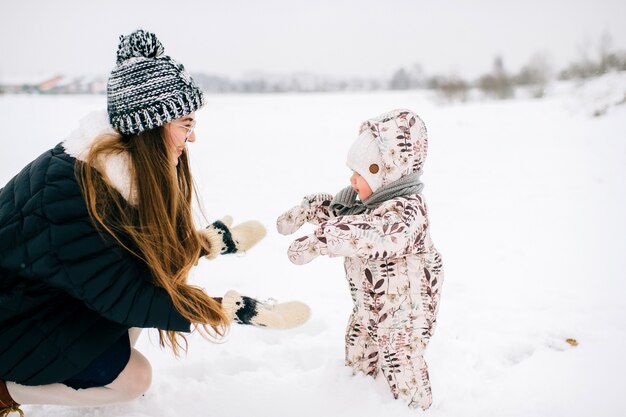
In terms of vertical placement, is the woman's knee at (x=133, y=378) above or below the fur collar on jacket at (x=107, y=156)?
below

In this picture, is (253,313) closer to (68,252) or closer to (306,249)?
(306,249)

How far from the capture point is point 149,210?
1.46 metres

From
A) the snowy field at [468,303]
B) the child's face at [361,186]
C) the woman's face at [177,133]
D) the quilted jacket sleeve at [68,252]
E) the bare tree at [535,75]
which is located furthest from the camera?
the bare tree at [535,75]

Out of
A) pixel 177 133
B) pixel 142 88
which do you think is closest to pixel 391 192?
pixel 177 133

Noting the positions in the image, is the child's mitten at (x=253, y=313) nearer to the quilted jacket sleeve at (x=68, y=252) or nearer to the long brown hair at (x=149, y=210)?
the long brown hair at (x=149, y=210)

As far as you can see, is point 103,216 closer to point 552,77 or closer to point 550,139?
point 550,139

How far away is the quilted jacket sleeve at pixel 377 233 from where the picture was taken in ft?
5.02

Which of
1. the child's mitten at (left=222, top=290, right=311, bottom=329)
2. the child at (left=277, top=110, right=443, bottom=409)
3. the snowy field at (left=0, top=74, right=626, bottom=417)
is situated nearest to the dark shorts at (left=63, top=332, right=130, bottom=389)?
the snowy field at (left=0, top=74, right=626, bottom=417)

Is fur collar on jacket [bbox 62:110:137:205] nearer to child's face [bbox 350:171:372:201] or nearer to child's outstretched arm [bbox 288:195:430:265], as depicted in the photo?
child's outstretched arm [bbox 288:195:430:265]

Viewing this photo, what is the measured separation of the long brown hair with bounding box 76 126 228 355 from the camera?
1.39 meters

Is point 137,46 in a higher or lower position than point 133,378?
higher

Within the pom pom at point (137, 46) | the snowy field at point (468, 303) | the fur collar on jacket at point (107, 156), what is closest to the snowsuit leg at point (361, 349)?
the snowy field at point (468, 303)

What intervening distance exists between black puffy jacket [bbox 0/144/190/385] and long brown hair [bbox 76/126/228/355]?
4 cm

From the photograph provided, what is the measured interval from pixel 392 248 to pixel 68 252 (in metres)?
1.05
